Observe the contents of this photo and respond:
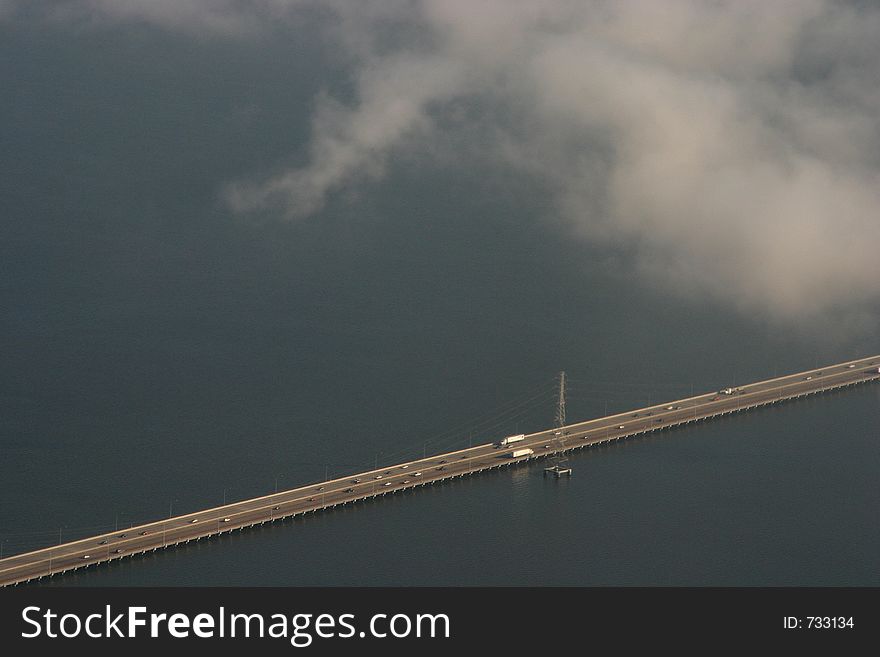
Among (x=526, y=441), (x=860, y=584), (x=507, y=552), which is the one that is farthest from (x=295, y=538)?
(x=860, y=584)

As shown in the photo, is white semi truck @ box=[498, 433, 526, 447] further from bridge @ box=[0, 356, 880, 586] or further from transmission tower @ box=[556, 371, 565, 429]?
transmission tower @ box=[556, 371, 565, 429]

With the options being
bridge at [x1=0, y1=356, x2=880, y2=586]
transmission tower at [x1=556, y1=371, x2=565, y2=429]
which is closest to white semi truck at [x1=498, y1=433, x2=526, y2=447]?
bridge at [x1=0, y1=356, x2=880, y2=586]

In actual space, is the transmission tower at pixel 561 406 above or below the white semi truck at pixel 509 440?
above

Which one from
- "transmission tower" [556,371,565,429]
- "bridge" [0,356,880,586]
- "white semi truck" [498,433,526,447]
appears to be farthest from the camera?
"transmission tower" [556,371,565,429]

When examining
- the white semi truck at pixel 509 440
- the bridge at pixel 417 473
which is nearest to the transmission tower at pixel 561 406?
the bridge at pixel 417 473

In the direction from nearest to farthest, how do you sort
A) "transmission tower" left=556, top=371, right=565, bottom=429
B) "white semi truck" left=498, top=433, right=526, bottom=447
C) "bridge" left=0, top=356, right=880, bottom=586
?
"bridge" left=0, top=356, right=880, bottom=586 < "white semi truck" left=498, top=433, right=526, bottom=447 < "transmission tower" left=556, top=371, right=565, bottom=429

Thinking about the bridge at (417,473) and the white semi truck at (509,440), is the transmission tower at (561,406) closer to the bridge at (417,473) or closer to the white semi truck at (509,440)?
the bridge at (417,473)

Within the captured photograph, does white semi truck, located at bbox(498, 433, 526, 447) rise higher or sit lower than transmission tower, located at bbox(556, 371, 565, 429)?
lower

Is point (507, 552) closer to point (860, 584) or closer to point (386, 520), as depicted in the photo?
point (386, 520)
